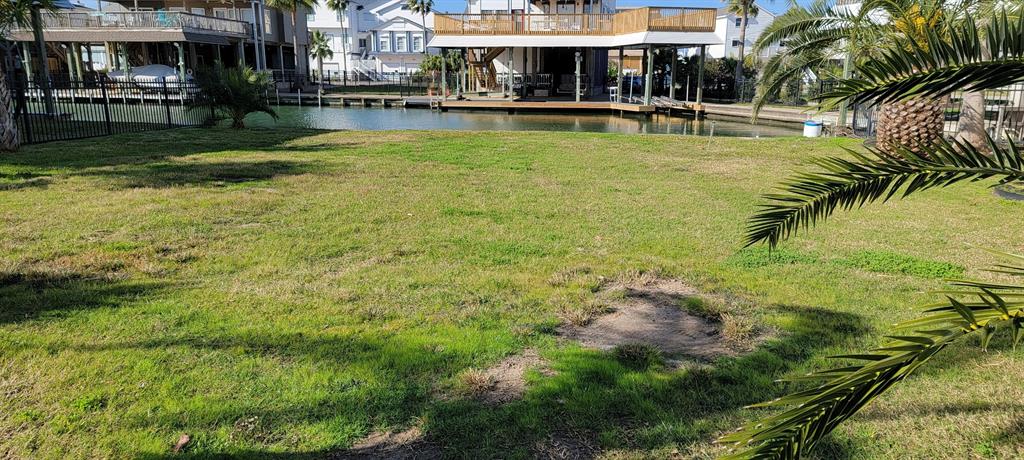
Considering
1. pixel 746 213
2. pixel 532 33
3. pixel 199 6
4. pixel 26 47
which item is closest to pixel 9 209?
pixel 746 213

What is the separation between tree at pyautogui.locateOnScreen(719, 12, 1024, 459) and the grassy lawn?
0.89m

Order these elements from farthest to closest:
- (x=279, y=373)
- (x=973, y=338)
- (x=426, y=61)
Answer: (x=426, y=61)
(x=973, y=338)
(x=279, y=373)

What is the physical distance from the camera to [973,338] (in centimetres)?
410

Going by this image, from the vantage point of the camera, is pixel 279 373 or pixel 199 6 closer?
pixel 279 373

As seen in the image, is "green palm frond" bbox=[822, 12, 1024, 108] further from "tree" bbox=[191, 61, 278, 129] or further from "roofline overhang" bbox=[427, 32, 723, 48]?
"roofline overhang" bbox=[427, 32, 723, 48]

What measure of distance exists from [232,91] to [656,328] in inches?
598

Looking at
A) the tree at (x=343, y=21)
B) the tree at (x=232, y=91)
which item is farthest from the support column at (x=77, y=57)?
the tree at (x=232, y=91)

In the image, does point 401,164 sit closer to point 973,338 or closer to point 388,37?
point 973,338

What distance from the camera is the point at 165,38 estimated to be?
107ft

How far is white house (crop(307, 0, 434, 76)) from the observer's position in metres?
57.3

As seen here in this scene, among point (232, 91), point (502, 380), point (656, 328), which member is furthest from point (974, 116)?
point (232, 91)

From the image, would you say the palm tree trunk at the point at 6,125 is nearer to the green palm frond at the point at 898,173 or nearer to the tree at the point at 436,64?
the green palm frond at the point at 898,173

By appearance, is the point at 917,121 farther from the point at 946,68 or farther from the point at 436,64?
the point at 436,64

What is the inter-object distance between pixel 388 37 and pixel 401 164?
49.7 metres
